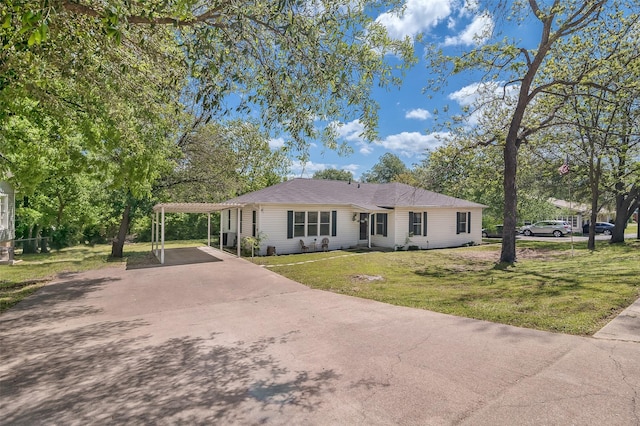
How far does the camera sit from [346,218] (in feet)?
63.5

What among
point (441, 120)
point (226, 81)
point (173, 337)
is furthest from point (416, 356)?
point (441, 120)

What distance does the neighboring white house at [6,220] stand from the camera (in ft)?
49.7

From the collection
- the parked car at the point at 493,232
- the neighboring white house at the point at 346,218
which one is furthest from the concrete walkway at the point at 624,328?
the parked car at the point at 493,232

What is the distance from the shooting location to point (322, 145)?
6.25 meters

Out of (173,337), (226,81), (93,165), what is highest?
(226,81)

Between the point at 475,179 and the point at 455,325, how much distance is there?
13.2 meters

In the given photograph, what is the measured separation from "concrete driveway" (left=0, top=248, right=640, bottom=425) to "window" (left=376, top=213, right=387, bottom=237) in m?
12.9

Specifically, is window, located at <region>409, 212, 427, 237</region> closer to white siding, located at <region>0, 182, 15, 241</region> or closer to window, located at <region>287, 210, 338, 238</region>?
window, located at <region>287, 210, 338, 238</region>

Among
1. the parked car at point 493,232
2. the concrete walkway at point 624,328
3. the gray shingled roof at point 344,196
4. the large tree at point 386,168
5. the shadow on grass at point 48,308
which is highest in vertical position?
the large tree at point 386,168

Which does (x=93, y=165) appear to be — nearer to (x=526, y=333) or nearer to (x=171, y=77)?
(x=171, y=77)

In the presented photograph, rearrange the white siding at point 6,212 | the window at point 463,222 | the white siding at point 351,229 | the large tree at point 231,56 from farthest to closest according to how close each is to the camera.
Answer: the window at point 463,222, the white siding at point 351,229, the white siding at point 6,212, the large tree at point 231,56

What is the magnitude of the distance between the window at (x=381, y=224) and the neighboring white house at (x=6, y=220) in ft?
59.0

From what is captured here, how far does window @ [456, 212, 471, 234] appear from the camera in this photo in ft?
70.7

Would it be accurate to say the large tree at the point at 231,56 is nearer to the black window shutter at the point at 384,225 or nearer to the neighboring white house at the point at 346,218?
the neighboring white house at the point at 346,218
